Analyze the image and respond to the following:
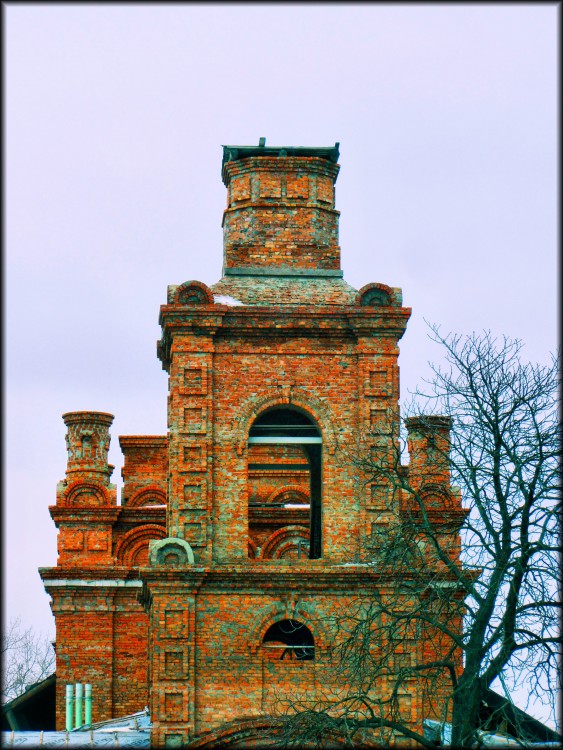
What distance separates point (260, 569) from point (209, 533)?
3.06 feet

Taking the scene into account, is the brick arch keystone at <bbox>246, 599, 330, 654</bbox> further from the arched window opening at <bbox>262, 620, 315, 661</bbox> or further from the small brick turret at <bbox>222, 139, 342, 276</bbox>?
the small brick turret at <bbox>222, 139, 342, 276</bbox>

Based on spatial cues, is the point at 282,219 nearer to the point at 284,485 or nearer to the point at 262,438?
the point at 262,438

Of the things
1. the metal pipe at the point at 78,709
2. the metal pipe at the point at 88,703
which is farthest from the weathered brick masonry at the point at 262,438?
the metal pipe at the point at 78,709

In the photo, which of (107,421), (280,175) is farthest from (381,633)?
(107,421)

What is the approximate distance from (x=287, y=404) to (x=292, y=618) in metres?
3.10

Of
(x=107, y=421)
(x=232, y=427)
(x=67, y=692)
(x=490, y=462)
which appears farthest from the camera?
(x=107, y=421)

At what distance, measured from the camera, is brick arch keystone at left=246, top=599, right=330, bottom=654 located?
81.9 ft

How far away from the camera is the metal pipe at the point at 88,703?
28812mm

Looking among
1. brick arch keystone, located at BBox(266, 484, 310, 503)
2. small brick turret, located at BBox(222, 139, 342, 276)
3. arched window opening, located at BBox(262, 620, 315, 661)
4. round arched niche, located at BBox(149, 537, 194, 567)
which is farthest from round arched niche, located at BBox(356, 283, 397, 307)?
brick arch keystone, located at BBox(266, 484, 310, 503)

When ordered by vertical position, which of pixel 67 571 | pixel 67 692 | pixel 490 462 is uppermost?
pixel 490 462

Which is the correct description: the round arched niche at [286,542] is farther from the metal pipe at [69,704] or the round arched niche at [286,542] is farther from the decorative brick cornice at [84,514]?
the metal pipe at [69,704]

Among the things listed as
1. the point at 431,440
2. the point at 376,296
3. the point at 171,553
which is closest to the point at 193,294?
the point at 376,296

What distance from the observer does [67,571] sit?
100 feet

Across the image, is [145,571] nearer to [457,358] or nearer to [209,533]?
[209,533]
